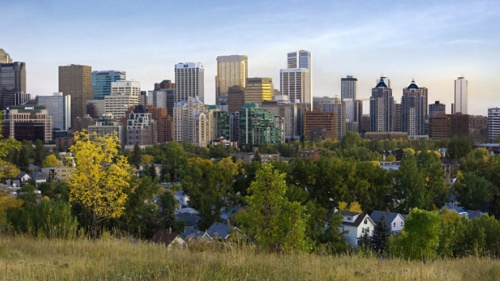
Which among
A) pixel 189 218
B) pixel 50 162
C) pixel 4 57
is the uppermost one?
pixel 4 57

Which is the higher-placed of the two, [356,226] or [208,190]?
[208,190]

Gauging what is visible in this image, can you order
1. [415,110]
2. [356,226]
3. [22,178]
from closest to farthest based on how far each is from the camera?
1. [356,226]
2. [22,178]
3. [415,110]

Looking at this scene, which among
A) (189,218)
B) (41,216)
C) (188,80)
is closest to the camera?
(41,216)

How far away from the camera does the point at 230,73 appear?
601ft

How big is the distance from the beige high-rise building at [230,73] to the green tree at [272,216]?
162842mm

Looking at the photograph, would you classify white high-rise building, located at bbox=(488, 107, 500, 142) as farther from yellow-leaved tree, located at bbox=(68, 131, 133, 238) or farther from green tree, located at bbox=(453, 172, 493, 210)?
→ yellow-leaved tree, located at bbox=(68, 131, 133, 238)

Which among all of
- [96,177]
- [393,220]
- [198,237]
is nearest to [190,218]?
[393,220]

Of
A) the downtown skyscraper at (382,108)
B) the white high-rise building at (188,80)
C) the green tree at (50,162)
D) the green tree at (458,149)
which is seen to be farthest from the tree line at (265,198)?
the white high-rise building at (188,80)

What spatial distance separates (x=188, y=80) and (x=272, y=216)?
456ft

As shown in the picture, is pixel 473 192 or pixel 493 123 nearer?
pixel 473 192

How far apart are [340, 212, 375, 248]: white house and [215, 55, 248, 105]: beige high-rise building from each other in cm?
15239

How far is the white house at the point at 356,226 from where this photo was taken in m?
28.0

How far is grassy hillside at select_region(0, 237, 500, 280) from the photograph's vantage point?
19.3 ft

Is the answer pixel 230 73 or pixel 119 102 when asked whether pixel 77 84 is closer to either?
pixel 119 102
